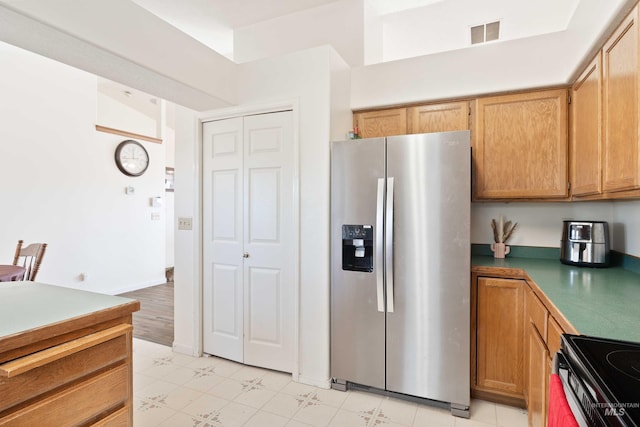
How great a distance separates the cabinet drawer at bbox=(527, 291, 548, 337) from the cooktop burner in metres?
0.56

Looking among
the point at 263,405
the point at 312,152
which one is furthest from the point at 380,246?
the point at 263,405

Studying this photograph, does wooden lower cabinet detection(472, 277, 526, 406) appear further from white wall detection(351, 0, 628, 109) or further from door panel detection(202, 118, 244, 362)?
door panel detection(202, 118, 244, 362)

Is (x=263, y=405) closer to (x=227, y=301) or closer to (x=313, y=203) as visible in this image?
(x=227, y=301)

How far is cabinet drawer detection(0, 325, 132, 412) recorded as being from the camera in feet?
2.92

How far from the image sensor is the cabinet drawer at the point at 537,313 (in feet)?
4.81

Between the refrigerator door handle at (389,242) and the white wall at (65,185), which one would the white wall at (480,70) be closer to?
the refrigerator door handle at (389,242)

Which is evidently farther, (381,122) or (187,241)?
(187,241)

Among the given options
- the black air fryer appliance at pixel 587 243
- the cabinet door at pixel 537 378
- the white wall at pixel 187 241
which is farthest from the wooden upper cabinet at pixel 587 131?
the white wall at pixel 187 241

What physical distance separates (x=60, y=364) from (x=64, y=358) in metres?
0.02

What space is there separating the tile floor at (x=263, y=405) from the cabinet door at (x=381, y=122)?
6.63 feet

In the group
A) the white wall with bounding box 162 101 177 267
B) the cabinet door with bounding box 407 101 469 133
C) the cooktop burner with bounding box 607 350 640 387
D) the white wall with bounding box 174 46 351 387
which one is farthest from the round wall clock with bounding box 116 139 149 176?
the cooktop burner with bounding box 607 350 640 387

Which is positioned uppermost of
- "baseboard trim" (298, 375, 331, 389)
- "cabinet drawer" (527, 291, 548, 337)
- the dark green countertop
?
the dark green countertop

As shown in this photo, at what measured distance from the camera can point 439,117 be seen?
254 centimetres
